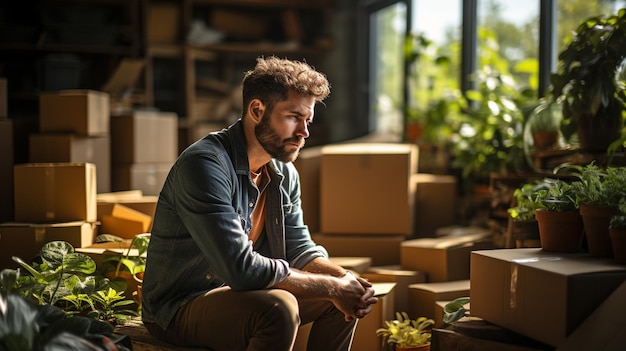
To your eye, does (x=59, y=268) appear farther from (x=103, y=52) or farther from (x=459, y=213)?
(x=103, y=52)

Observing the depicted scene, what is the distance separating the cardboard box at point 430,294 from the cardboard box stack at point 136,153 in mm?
1731

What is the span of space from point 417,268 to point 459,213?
2.99 feet

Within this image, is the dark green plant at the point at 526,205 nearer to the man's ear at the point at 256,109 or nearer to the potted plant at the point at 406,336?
the potted plant at the point at 406,336

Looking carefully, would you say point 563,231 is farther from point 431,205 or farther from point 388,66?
point 388,66

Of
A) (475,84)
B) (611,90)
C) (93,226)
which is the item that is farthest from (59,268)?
(475,84)

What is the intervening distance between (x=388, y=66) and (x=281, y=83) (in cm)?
347

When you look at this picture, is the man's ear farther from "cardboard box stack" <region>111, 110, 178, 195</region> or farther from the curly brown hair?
"cardboard box stack" <region>111, 110, 178, 195</region>

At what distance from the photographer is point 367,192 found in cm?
347

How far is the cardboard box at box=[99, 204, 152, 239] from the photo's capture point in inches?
122

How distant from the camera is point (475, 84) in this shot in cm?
454

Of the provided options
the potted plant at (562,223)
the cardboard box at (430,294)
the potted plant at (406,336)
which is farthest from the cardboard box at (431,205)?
the potted plant at (562,223)

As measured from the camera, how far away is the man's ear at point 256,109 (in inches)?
87.2

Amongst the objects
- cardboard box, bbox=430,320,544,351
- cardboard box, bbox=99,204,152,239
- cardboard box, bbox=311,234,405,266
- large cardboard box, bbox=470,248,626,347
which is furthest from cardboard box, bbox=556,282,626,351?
cardboard box, bbox=99,204,152,239

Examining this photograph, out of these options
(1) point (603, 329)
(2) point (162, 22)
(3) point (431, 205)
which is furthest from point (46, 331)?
(2) point (162, 22)
